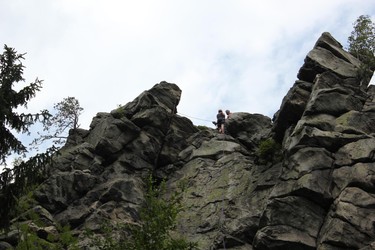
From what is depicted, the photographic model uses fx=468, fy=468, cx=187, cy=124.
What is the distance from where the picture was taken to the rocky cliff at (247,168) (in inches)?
885

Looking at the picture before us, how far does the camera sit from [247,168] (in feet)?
107

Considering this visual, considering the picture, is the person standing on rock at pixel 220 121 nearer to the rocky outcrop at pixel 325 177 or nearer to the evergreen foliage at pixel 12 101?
the rocky outcrop at pixel 325 177

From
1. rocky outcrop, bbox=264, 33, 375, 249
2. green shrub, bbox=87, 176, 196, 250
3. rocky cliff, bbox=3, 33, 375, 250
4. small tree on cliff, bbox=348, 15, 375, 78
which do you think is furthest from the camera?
small tree on cliff, bbox=348, 15, 375, 78

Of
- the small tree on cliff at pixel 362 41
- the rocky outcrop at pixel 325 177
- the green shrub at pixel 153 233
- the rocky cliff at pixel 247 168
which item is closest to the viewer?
the green shrub at pixel 153 233

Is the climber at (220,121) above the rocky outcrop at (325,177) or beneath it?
above

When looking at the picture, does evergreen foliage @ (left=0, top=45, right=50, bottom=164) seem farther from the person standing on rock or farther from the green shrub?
the person standing on rock

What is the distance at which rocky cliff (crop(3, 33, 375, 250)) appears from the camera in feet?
73.8

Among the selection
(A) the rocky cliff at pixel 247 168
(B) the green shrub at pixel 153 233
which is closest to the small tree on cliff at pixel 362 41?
(A) the rocky cliff at pixel 247 168

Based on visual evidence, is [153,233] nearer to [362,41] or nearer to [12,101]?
[12,101]

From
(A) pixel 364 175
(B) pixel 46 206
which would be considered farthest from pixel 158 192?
(B) pixel 46 206

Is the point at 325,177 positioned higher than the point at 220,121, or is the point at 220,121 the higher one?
the point at 220,121

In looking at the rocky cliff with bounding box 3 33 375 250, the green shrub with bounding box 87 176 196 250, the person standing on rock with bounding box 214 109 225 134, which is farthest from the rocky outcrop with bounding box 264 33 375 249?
the person standing on rock with bounding box 214 109 225 134

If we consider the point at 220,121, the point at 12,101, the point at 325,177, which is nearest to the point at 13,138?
the point at 12,101

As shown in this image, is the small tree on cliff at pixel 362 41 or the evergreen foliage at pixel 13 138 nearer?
the evergreen foliage at pixel 13 138
